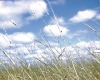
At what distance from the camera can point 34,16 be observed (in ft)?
7.84

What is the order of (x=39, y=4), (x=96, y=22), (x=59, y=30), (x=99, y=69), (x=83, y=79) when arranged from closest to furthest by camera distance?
1. (x=59, y=30)
2. (x=39, y=4)
3. (x=83, y=79)
4. (x=96, y=22)
5. (x=99, y=69)

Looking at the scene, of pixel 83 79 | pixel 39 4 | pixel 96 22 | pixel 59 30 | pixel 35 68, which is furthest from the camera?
pixel 35 68

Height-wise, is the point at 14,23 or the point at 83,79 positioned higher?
the point at 14,23

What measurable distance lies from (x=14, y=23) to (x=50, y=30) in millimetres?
409

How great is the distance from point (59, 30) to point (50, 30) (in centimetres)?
26

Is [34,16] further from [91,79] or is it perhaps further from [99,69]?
[99,69]

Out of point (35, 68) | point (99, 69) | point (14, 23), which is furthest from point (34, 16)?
point (35, 68)

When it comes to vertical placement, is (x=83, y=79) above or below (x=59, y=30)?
below

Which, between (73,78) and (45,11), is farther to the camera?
(45,11)

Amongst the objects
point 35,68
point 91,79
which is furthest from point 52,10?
point 35,68

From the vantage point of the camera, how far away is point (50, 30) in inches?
91.0

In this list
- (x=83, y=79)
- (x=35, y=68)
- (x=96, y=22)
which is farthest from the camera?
(x=35, y=68)

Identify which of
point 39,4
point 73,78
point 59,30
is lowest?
→ point 73,78

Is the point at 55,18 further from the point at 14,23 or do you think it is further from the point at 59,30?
the point at 14,23
